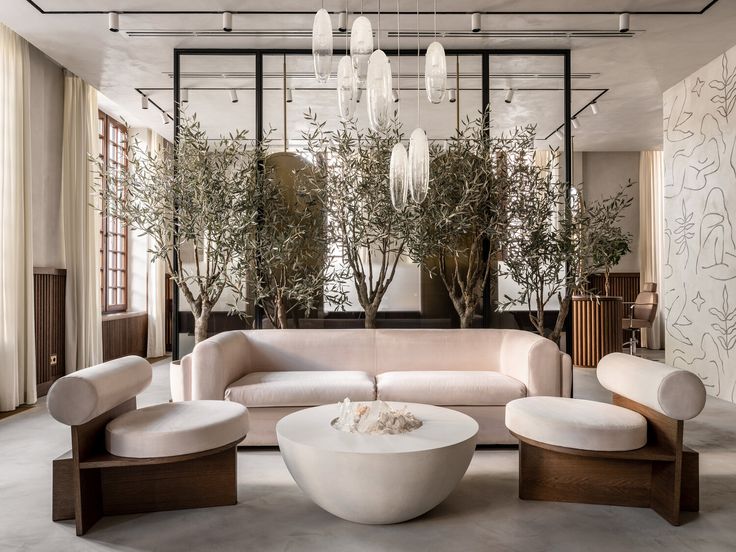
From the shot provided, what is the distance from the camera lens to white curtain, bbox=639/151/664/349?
970 centimetres

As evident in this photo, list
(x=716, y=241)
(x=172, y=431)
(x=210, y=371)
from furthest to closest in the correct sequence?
(x=716, y=241), (x=210, y=371), (x=172, y=431)

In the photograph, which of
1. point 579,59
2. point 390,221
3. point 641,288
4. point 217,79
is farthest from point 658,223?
point 217,79

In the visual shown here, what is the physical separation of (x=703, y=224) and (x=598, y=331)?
7.14ft

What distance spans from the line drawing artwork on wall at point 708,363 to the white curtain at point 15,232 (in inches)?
247

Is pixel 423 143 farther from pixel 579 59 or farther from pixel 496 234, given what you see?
pixel 579 59

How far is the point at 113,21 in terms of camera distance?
4.64m

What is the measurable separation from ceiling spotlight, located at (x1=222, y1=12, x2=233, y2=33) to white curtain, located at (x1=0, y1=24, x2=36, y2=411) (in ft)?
6.41

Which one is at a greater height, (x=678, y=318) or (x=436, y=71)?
(x=436, y=71)

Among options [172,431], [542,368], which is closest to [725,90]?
[542,368]

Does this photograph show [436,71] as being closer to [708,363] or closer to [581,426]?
[581,426]

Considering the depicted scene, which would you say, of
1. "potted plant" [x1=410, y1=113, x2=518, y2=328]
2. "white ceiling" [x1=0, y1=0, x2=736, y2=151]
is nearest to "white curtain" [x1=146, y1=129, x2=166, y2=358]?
"white ceiling" [x1=0, y1=0, x2=736, y2=151]

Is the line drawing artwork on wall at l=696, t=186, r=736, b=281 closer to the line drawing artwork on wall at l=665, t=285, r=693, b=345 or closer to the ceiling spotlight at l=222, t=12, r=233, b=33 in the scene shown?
the line drawing artwork on wall at l=665, t=285, r=693, b=345

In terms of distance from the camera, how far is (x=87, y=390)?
2.50 metres

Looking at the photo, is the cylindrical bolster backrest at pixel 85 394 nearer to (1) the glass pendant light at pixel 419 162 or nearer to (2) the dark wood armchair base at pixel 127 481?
(2) the dark wood armchair base at pixel 127 481
